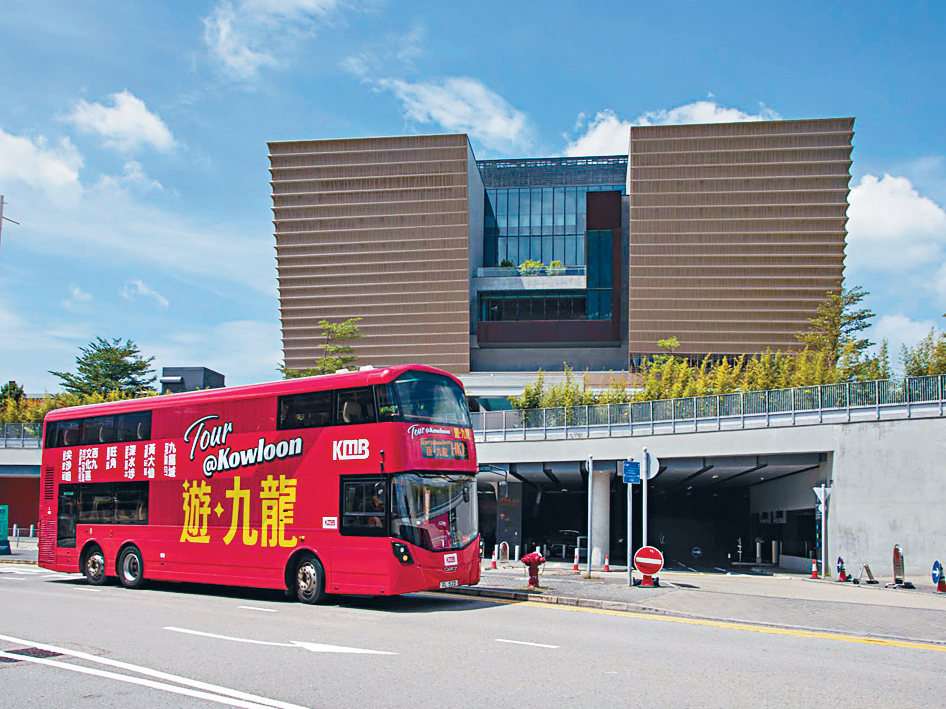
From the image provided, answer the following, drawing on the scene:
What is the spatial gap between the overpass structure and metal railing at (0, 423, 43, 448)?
2658cm

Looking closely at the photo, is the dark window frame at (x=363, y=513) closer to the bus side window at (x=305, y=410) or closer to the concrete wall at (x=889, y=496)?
the bus side window at (x=305, y=410)

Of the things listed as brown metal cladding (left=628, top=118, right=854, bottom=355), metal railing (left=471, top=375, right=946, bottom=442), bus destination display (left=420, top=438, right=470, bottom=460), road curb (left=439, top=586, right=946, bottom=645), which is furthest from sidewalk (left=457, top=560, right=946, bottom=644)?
brown metal cladding (left=628, top=118, right=854, bottom=355)

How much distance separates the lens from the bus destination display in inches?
635

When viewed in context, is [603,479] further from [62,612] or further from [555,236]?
[555,236]

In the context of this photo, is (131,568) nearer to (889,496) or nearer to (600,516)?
(600,516)

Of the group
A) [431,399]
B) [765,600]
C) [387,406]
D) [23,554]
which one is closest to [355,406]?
[387,406]

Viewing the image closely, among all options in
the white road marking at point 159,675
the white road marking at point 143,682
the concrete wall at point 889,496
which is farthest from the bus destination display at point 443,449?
the concrete wall at point 889,496

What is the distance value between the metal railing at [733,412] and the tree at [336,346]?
34128 mm

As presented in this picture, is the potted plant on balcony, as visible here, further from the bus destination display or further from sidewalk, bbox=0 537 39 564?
the bus destination display

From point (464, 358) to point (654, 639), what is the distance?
59.8m

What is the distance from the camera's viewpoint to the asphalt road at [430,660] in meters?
8.30

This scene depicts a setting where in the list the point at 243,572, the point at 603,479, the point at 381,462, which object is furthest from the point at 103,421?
the point at 603,479

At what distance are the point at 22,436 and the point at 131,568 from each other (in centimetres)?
3297

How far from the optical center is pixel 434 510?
16172mm
